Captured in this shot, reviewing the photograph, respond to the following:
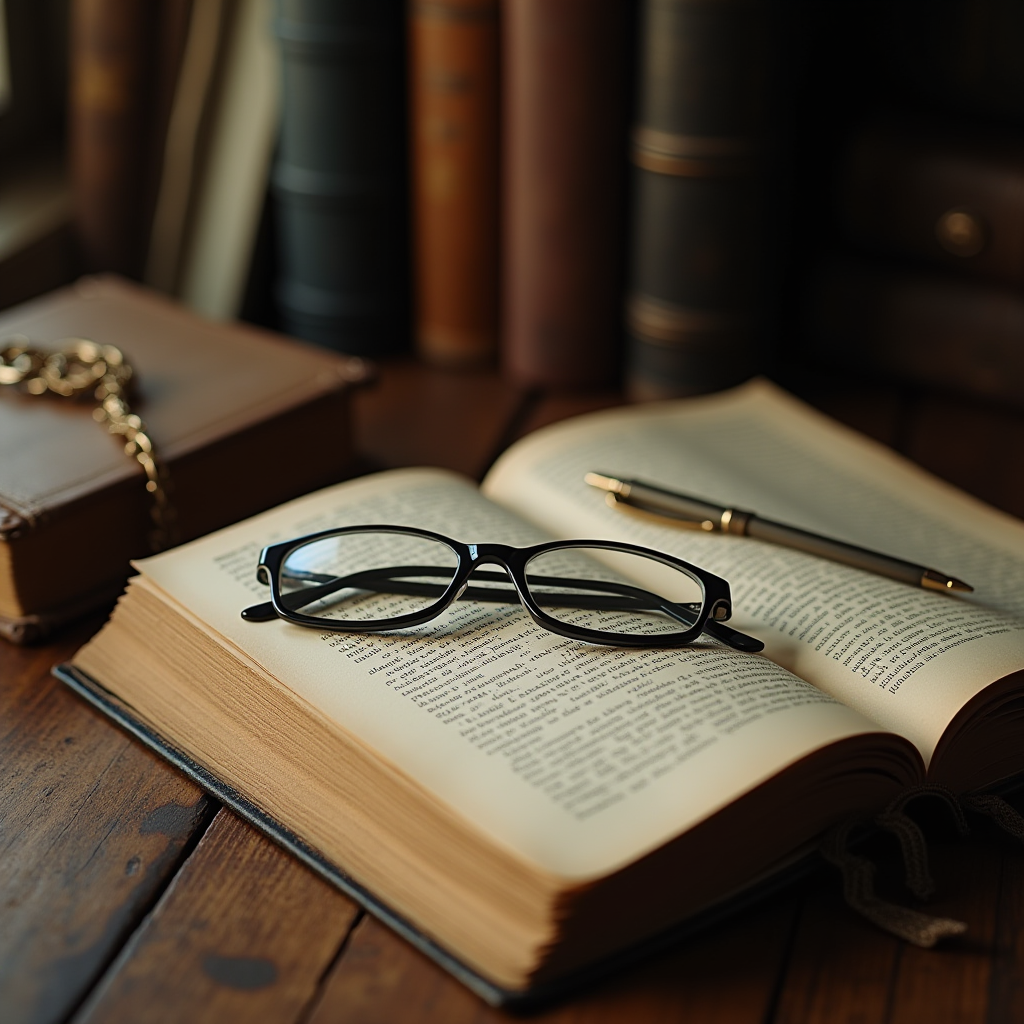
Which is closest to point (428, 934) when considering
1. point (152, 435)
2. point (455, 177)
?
point (152, 435)

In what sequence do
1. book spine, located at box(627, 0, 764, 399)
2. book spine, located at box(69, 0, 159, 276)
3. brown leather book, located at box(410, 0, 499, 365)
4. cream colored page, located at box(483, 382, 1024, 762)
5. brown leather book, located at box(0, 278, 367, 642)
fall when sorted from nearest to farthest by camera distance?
cream colored page, located at box(483, 382, 1024, 762)
brown leather book, located at box(0, 278, 367, 642)
book spine, located at box(627, 0, 764, 399)
brown leather book, located at box(410, 0, 499, 365)
book spine, located at box(69, 0, 159, 276)

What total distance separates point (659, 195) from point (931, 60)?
1.06 feet

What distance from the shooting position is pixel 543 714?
2.16 ft

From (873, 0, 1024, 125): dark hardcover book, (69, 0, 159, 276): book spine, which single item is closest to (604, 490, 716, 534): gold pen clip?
(873, 0, 1024, 125): dark hardcover book

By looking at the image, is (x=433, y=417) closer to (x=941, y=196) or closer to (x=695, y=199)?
(x=695, y=199)

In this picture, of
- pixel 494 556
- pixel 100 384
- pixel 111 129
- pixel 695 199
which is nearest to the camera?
pixel 494 556

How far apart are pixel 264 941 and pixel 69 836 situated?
0.14 m

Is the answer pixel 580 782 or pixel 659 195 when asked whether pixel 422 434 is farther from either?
pixel 580 782

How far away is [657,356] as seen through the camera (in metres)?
1.26

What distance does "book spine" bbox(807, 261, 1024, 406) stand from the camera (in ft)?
4.05

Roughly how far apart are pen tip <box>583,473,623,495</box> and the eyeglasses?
9 cm

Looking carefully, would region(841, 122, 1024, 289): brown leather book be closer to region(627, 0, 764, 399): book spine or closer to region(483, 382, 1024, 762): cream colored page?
region(627, 0, 764, 399): book spine

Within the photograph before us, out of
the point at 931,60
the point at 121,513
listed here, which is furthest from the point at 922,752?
the point at 931,60

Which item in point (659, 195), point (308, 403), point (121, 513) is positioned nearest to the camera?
point (121, 513)
